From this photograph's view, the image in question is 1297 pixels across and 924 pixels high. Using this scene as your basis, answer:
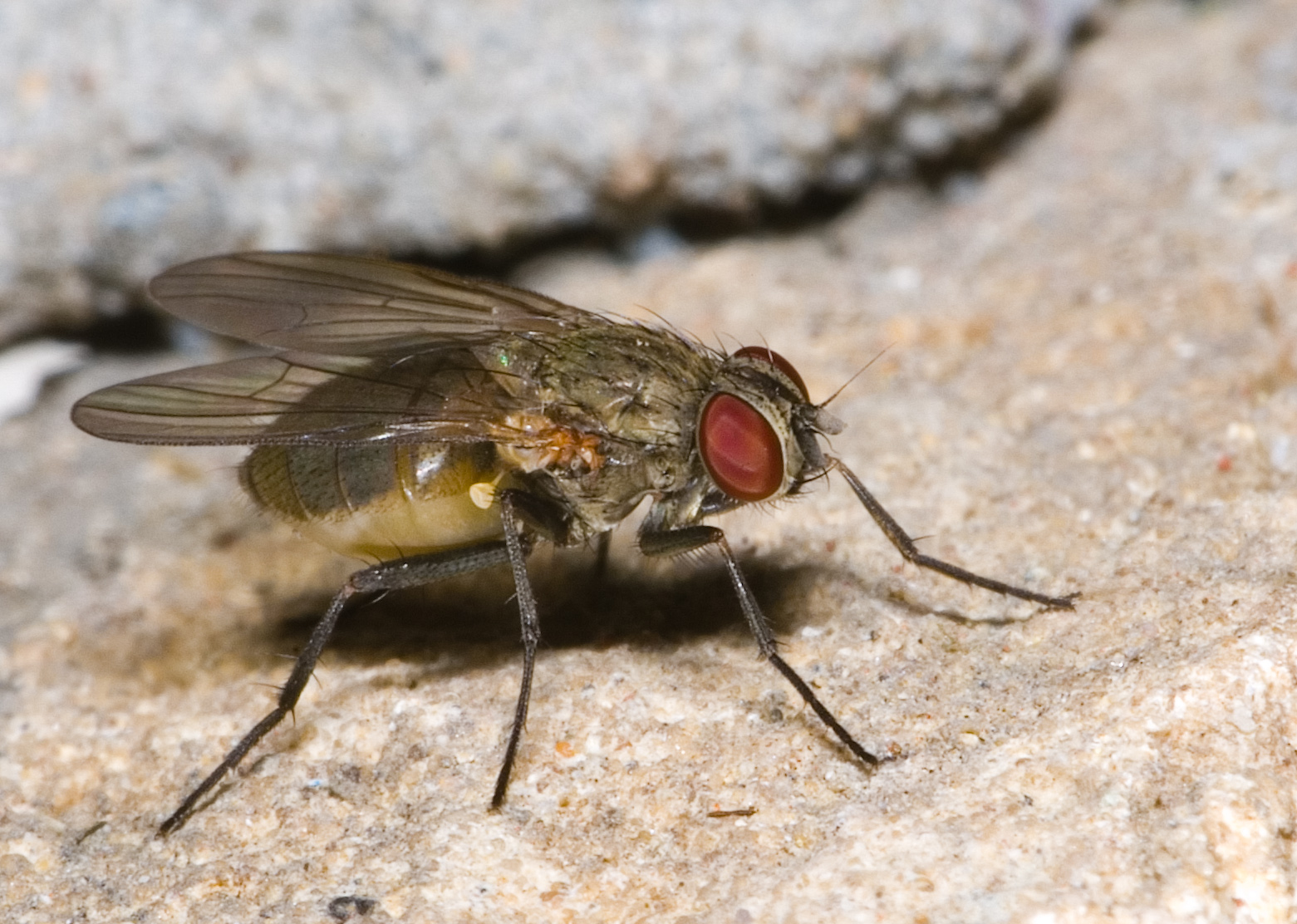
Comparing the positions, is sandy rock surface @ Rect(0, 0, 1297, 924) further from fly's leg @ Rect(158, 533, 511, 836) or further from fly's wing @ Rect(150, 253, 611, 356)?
fly's wing @ Rect(150, 253, 611, 356)

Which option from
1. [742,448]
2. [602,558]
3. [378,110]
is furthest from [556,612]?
[378,110]

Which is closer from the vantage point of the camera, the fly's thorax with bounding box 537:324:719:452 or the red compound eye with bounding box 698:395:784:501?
the red compound eye with bounding box 698:395:784:501

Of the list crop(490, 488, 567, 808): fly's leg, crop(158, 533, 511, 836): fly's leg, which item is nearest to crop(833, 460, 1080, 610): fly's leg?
crop(490, 488, 567, 808): fly's leg

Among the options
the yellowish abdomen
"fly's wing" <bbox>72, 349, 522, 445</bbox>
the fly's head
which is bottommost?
the yellowish abdomen

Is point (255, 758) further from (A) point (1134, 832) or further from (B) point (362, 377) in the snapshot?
(A) point (1134, 832)

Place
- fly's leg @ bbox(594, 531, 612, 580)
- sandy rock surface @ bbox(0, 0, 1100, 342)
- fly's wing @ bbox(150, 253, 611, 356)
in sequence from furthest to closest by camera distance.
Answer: sandy rock surface @ bbox(0, 0, 1100, 342) < fly's leg @ bbox(594, 531, 612, 580) < fly's wing @ bbox(150, 253, 611, 356)

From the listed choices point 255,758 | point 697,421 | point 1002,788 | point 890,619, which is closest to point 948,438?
point 890,619

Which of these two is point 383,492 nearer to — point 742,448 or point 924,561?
point 742,448

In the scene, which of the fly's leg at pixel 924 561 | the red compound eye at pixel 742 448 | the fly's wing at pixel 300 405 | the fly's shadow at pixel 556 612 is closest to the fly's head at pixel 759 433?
the red compound eye at pixel 742 448
